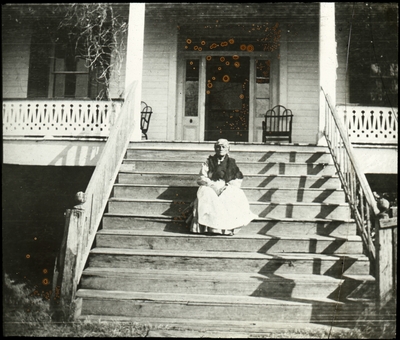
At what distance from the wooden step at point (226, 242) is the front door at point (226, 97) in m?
5.08

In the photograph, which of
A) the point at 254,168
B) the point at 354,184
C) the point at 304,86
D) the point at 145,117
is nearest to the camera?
the point at 354,184

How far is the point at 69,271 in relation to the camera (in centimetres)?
373

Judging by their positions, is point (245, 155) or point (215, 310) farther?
point (245, 155)

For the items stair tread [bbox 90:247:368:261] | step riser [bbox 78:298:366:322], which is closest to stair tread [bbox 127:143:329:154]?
stair tread [bbox 90:247:368:261]

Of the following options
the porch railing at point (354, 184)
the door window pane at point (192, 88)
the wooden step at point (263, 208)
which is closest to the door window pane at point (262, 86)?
the door window pane at point (192, 88)

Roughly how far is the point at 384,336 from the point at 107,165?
3.72 meters

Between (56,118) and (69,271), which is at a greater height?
(56,118)

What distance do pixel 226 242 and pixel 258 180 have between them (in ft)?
4.76

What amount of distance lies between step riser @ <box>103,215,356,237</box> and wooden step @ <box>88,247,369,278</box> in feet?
1.31

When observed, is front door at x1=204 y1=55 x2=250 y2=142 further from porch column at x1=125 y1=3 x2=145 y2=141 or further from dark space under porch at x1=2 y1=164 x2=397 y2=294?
dark space under porch at x1=2 y1=164 x2=397 y2=294

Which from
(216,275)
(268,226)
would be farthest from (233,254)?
(268,226)

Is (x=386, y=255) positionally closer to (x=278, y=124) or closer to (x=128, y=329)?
(x=128, y=329)

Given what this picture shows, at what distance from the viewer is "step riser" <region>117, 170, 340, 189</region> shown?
540cm

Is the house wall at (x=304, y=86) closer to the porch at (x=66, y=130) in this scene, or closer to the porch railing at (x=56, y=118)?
the porch at (x=66, y=130)
